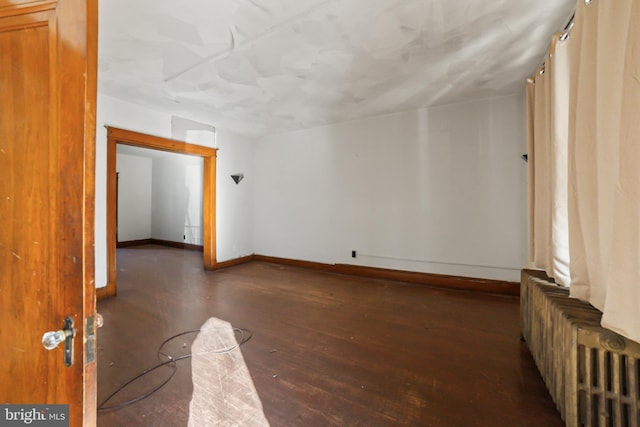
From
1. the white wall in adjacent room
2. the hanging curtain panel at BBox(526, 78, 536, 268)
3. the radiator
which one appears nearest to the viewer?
the radiator

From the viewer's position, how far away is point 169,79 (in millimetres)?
2838

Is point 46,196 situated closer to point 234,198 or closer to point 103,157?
point 103,157

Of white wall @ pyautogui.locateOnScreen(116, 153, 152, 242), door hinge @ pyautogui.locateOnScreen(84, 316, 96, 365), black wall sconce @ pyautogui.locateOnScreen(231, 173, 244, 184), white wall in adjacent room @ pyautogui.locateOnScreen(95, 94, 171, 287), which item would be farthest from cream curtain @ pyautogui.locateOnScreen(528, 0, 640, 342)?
white wall @ pyautogui.locateOnScreen(116, 153, 152, 242)

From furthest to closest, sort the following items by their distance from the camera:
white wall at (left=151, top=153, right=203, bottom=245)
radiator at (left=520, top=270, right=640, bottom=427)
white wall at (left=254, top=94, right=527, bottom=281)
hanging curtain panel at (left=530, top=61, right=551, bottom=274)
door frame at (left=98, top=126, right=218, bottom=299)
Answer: white wall at (left=151, top=153, right=203, bottom=245)
white wall at (left=254, top=94, right=527, bottom=281)
door frame at (left=98, top=126, right=218, bottom=299)
hanging curtain panel at (left=530, top=61, right=551, bottom=274)
radiator at (left=520, top=270, right=640, bottom=427)

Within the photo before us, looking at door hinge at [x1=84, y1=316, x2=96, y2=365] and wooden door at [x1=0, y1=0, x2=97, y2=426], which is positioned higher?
wooden door at [x1=0, y1=0, x2=97, y2=426]

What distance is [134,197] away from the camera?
24.2ft

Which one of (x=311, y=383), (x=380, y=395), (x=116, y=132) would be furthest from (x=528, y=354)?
(x=116, y=132)

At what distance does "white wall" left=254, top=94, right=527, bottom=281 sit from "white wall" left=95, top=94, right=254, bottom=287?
0.55 meters

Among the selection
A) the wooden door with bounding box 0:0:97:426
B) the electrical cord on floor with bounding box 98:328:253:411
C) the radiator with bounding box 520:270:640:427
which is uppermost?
the wooden door with bounding box 0:0:97:426

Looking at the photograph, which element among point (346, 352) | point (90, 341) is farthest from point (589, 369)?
point (90, 341)

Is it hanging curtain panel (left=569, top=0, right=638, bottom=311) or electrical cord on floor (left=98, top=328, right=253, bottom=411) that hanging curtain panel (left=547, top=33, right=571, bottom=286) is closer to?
hanging curtain panel (left=569, top=0, right=638, bottom=311)

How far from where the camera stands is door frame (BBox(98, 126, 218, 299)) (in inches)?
129

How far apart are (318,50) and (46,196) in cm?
223

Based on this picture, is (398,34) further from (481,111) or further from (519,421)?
(519,421)
